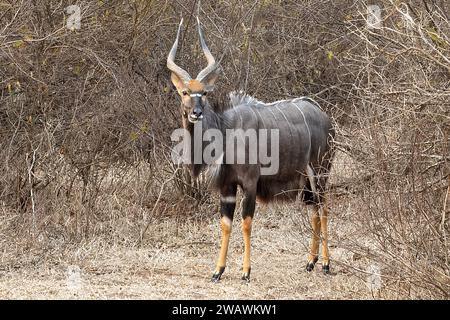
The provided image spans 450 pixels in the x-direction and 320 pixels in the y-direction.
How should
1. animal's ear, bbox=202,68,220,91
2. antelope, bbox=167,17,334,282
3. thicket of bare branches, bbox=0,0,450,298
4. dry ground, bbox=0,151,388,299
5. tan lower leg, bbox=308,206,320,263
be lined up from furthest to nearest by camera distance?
1. thicket of bare branches, bbox=0,0,450,298
2. tan lower leg, bbox=308,206,320,263
3. animal's ear, bbox=202,68,220,91
4. antelope, bbox=167,17,334,282
5. dry ground, bbox=0,151,388,299

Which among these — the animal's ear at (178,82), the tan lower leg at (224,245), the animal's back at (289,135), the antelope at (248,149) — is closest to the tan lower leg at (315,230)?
the antelope at (248,149)

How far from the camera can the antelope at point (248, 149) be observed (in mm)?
6762

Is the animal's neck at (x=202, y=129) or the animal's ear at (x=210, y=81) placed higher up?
the animal's ear at (x=210, y=81)

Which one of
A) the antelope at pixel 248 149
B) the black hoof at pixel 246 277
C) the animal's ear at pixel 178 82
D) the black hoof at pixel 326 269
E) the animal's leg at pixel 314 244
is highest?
the animal's ear at pixel 178 82

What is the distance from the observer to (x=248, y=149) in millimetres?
6887

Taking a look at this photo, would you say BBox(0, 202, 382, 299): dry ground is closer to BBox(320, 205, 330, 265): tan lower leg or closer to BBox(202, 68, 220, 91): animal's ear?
BBox(320, 205, 330, 265): tan lower leg

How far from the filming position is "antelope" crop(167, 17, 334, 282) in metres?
6.76

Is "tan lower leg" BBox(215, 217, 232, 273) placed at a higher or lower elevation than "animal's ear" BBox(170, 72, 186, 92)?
lower

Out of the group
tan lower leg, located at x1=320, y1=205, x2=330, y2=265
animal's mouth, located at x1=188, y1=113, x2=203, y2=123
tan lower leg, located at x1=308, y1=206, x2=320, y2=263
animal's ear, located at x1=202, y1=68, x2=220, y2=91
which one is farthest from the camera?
tan lower leg, located at x1=308, y1=206, x2=320, y2=263

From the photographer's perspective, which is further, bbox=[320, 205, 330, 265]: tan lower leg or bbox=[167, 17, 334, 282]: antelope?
bbox=[320, 205, 330, 265]: tan lower leg


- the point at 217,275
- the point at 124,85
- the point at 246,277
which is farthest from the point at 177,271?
the point at 124,85

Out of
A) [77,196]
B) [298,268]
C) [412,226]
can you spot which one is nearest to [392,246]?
[412,226]

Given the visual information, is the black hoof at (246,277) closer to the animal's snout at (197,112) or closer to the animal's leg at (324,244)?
the animal's leg at (324,244)

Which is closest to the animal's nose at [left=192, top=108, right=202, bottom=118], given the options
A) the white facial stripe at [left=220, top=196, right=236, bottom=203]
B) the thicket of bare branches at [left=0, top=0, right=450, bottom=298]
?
the white facial stripe at [left=220, top=196, right=236, bottom=203]
